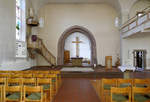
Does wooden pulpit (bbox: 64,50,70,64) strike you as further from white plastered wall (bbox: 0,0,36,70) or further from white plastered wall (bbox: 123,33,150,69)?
white plastered wall (bbox: 0,0,36,70)

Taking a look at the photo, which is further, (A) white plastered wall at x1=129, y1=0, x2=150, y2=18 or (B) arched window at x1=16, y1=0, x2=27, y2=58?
(A) white plastered wall at x1=129, y1=0, x2=150, y2=18

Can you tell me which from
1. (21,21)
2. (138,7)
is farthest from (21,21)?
(138,7)

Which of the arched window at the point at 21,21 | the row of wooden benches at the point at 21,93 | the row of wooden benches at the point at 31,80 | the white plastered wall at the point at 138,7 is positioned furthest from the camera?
the white plastered wall at the point at 138,7

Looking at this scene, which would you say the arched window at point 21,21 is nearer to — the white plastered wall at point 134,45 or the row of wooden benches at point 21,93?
the row of wooden benches at point 21,93

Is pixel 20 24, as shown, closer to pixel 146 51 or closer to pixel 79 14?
pixel 79 14

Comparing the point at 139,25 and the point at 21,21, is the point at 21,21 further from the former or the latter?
the point at 139,25

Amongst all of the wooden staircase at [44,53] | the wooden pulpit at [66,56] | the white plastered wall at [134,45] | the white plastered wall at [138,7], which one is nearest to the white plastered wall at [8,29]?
the wooden staircase at [44,53]

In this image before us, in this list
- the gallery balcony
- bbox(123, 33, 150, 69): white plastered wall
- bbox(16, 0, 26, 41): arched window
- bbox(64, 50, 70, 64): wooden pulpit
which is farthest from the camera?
bbox(64, 50, 70, 64): wooden pulpit

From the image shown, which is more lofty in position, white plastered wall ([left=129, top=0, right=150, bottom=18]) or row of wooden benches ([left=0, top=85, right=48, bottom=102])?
white plastered wall ([left=129, top=0, right=150, bottom=18])

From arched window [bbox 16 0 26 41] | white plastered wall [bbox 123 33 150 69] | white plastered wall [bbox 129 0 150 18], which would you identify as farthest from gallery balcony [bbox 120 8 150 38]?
arched window [bbox 16 0 26 41]

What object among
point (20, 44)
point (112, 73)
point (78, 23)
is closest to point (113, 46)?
point (78, 23)

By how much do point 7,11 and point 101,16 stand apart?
8.98 m

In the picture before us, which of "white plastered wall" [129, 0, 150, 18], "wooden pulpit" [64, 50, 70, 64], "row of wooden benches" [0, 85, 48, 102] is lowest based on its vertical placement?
"row of wooden benches" [0, 85, 48, 102]

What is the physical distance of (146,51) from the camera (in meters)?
12.5
